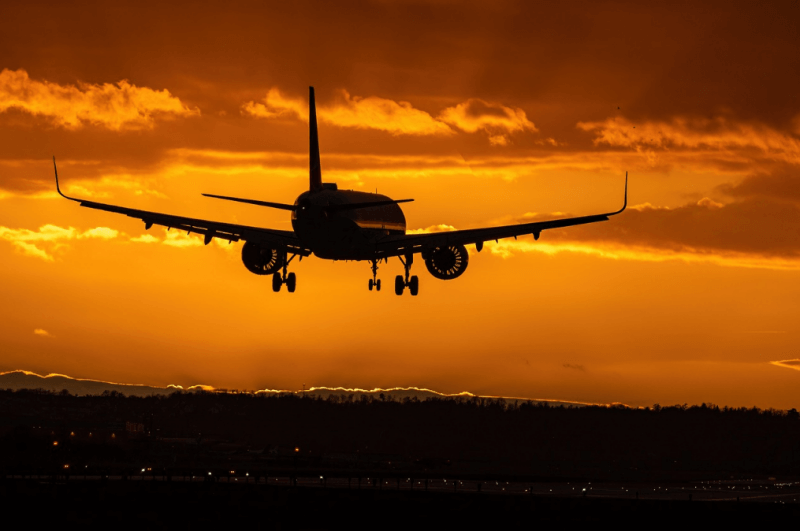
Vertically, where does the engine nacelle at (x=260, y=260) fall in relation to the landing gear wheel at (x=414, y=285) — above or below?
above

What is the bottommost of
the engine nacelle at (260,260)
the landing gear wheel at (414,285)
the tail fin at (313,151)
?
the landing gear wheel at (414,285)

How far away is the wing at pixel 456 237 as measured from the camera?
89812 millimetres

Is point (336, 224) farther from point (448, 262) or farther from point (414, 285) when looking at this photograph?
point (448, 262)

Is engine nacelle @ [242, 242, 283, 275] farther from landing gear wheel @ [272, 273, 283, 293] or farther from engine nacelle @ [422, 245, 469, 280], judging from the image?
engine nacelle @ [422, 245, 469, 280]

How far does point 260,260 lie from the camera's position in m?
98.2

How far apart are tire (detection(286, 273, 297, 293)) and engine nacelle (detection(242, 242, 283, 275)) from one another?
269 inches

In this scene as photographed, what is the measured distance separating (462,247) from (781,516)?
2356 inches

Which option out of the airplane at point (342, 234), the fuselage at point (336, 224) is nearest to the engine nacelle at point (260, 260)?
the airplane at point (342, 234)

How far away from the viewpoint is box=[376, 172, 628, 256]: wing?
8981 centimetres

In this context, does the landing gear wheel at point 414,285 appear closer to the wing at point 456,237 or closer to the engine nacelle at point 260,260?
the wing at point 456,237

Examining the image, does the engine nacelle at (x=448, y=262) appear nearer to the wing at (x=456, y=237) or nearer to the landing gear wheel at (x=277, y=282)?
the wing at (x=456, y=237)

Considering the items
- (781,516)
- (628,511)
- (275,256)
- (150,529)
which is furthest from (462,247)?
(781,516)

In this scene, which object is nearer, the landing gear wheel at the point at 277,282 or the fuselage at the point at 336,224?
the fuselage at the point at 336,224

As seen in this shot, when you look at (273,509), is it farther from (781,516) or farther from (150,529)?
(781,516)
